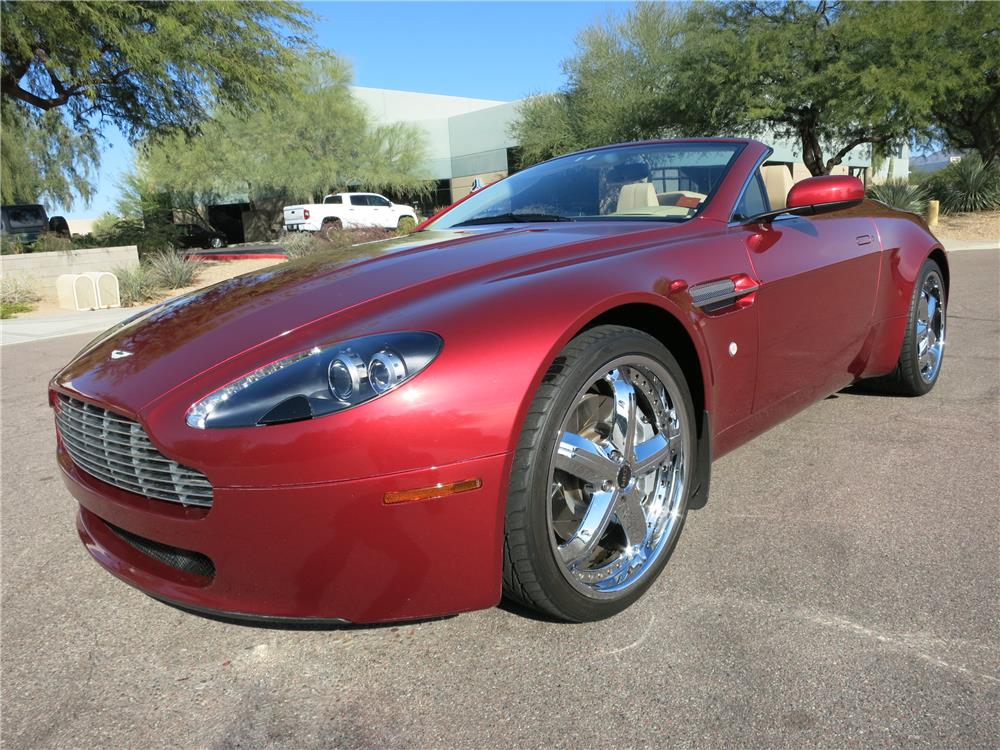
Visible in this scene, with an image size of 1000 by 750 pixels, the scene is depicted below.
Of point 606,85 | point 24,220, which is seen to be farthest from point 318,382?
point 606,85

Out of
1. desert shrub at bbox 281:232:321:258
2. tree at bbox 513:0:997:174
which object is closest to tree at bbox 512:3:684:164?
tree at bbox 513:0:997:174

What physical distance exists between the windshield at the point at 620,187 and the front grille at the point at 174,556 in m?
1.90

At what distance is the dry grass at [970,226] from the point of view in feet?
60.2

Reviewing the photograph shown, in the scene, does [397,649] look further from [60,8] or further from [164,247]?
[164,247]

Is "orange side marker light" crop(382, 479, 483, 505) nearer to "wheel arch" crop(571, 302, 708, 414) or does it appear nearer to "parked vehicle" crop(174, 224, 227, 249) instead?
"wheel arch" crop(571, 302, 708, 414)

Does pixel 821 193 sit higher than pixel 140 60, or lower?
lower

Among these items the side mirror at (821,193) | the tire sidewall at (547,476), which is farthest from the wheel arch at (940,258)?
the tire sidewall at (547,476)

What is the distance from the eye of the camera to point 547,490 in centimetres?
198

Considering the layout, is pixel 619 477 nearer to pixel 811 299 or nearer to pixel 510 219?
pixel 811 299

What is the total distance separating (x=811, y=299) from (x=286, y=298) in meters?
2.04

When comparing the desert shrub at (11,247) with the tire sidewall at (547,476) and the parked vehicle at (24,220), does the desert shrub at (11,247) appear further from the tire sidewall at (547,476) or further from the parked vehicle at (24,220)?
the tire sidewall at (547,476)

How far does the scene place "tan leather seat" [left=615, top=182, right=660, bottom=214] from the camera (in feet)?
10.4

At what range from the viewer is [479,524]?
188 cm

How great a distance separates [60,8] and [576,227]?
14.3 m
